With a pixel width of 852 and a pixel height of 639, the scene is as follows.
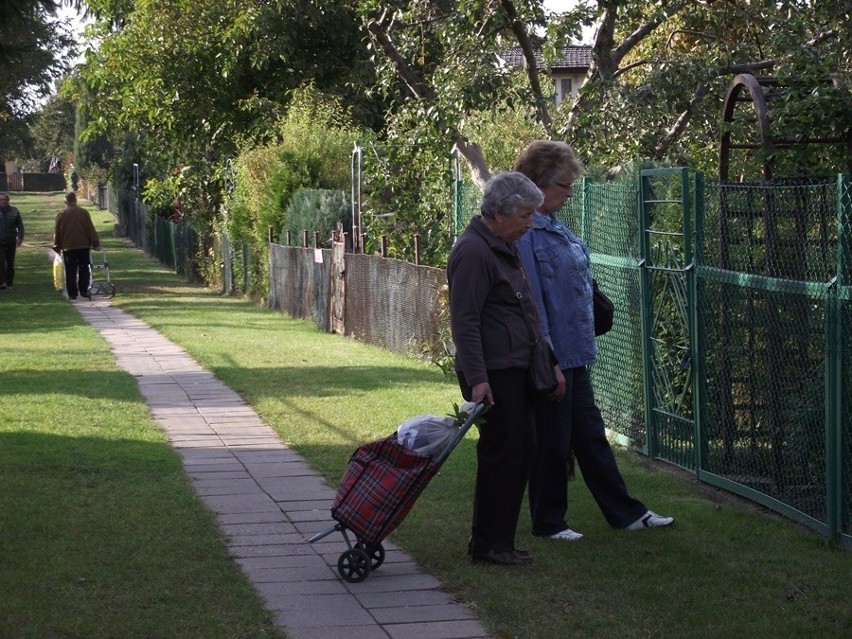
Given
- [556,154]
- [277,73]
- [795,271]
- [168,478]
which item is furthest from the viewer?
[277,73]

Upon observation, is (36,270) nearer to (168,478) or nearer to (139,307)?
(139,307)

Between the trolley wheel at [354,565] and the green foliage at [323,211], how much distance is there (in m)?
13.6

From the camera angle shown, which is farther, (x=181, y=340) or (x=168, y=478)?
(x=181, y=340)

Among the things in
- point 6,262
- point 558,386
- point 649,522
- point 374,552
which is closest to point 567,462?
point 649,522

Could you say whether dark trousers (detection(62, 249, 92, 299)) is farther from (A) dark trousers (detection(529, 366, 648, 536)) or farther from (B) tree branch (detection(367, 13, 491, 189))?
(A) dark trousers (detection(529, 366, 648, 536))

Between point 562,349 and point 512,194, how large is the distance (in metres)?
1.02

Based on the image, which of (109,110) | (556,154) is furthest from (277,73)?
(556,154)

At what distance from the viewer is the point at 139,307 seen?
2388 cm

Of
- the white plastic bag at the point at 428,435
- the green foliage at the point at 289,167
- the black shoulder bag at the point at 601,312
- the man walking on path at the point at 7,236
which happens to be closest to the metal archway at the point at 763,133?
the black shoulder bag at the point at 601,312

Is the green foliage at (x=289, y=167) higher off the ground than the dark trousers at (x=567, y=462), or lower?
higher

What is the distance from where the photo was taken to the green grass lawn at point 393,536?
5512mm

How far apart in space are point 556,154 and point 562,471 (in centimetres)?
155

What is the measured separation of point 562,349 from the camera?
6809mm

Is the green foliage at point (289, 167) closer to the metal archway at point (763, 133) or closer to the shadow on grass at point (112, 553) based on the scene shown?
the shadow on grass at point (112, 553)
